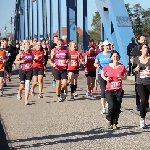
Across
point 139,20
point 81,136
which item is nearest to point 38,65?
point 81,136

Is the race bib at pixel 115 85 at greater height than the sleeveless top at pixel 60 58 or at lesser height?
lesser

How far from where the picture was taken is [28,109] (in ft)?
39.6

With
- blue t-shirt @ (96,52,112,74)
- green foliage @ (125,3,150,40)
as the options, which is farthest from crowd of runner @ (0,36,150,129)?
green foliage @ (125,3,150,40)

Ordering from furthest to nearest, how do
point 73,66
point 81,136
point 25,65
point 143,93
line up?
1. point 73,66
2. point 25,65
3. point 143,93
4. point 81,136

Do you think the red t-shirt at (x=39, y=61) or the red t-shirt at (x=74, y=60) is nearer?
the red t-shirt at (x=74, y=60)

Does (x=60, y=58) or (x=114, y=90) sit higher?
(x=60, y=58)

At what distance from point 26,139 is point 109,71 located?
2117 millimetres

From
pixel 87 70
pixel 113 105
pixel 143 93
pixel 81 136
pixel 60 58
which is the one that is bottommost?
pixel 81 136

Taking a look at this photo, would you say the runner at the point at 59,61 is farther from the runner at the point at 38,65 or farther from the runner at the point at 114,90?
the runner at the point at 114,90

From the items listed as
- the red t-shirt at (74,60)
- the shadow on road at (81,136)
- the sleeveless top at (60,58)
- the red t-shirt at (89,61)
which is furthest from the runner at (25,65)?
the shadow on road at (81,136)

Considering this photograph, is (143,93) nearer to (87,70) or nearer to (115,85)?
(115,85)

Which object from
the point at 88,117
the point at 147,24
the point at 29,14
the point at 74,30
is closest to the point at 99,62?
the point at 88,117

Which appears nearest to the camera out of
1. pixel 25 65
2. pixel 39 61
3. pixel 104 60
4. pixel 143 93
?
pixel 143 93

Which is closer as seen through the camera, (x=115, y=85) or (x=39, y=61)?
(x=115, y=85)
